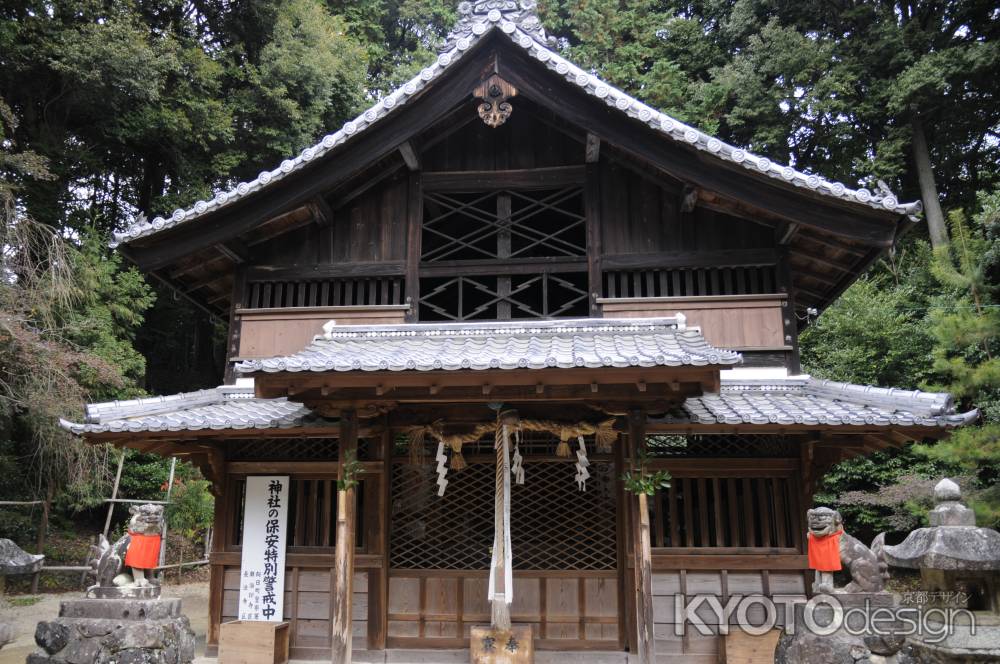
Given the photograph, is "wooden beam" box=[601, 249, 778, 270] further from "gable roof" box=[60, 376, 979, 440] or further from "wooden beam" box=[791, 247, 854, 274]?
"gable roof" box=[60, 376, 979, 440]

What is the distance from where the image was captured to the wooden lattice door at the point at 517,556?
8.10m

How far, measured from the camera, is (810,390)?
316 inches

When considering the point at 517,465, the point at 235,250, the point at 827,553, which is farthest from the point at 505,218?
the point at 827,553

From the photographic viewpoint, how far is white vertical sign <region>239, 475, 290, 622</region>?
8.27 m

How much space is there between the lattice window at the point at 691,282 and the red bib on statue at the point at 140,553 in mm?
5713

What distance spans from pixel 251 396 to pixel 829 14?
849 inches

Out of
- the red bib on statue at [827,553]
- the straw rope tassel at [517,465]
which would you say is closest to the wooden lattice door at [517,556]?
the straw rope tassel at [517,465]

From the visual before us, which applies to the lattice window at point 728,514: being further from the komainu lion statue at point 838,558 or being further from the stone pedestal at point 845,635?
the stone pedestal at point 845,635

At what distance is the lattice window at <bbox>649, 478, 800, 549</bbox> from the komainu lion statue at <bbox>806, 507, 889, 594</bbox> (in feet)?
6.06

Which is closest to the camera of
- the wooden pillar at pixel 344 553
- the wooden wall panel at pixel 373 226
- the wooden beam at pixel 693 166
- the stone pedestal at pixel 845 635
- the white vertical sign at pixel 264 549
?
the stone pedestal at pixel 845 635

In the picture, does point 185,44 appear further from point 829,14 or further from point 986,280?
point 986,280

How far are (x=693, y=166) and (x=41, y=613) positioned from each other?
14.6 metres

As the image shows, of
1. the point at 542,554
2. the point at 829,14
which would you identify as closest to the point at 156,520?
the point at 542,554

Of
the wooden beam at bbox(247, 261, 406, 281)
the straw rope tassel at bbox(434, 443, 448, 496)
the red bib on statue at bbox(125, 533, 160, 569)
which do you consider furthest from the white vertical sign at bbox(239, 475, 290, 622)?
the wooden beam at bbox(247, 261, 406, 281)
